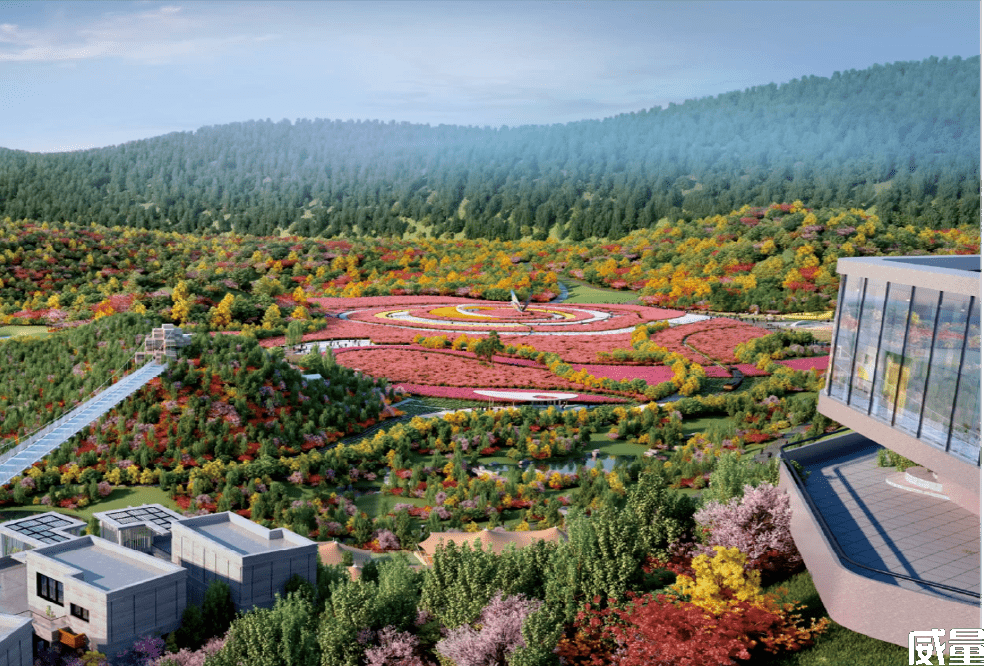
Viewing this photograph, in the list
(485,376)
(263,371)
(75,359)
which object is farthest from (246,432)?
(485,376)

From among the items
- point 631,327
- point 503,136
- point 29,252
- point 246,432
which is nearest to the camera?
point 246,432

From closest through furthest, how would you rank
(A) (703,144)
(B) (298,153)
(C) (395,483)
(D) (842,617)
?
(D) (842,617)
(C) (395,483)
(A) (703,144)
(B) (298,153)

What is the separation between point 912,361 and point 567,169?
115m

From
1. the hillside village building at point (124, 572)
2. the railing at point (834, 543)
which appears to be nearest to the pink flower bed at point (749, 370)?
the railing at point (834, 543)

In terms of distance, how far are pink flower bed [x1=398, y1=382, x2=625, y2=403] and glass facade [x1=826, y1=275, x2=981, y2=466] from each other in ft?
47.5

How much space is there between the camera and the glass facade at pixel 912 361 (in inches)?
433

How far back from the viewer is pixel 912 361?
12.0 meters

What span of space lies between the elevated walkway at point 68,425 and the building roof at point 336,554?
6.64 meters

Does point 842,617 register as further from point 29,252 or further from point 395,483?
point 29,252

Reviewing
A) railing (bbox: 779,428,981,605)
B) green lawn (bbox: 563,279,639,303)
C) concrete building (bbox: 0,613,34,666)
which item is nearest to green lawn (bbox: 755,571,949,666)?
railing (bbox: 779,428,981,605)

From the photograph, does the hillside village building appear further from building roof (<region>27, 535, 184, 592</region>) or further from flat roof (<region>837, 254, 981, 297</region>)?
flat roof (<region>837, 254, 981, 297</region>)

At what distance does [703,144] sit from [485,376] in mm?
107940

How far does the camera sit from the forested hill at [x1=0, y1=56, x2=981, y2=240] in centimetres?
9400

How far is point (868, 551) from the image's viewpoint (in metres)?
11.6
